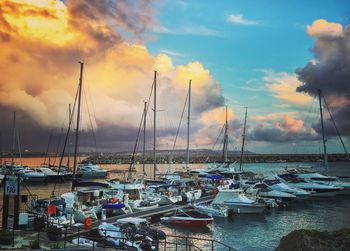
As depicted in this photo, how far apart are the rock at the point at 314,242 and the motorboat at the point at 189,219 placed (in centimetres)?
2097

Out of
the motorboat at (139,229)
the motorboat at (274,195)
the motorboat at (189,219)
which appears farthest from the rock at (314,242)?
the motorboat at (274,195)

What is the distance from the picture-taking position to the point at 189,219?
122ft

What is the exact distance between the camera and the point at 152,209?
1615 inches

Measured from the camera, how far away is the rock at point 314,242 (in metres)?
15.7

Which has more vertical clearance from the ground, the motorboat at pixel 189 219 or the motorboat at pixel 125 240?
the motorboat at pixel 125 240

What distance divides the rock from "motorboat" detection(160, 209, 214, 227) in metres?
21.0

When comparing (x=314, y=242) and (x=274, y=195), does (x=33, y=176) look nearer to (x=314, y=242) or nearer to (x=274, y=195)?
(x=274, y=195)

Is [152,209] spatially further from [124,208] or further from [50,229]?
[50,229]

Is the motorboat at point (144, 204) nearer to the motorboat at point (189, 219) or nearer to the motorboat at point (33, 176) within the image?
the motorboat at point (189, 219)

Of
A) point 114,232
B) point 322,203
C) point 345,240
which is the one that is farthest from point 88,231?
point 322,203

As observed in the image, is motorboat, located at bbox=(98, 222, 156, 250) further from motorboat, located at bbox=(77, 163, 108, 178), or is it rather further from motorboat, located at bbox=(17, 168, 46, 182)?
motorboat, located at bbox=(77, 163, 108, 178)

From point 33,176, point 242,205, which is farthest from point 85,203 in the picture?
point 33,176

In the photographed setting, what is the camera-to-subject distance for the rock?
15656 mm

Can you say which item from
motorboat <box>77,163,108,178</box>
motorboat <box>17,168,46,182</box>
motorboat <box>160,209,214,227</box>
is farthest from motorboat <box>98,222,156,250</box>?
motorboat <box>77,163,108,178</box>
